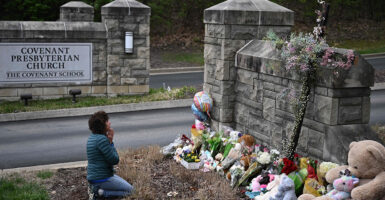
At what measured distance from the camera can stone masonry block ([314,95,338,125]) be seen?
6035 mm

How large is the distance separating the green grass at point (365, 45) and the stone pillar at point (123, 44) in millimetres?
15716

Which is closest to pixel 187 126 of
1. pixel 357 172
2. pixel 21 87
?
pixel 21 87

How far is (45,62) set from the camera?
13.7 m

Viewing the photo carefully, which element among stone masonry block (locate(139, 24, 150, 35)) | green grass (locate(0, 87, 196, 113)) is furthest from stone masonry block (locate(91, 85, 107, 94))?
stone masonry block (locate(139, 24, 150, 35))

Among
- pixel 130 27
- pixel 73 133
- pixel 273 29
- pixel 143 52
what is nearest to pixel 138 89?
pixel 143 52

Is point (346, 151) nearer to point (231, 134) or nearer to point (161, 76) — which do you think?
point (231, 134)

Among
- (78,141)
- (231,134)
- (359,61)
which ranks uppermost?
(359,61)

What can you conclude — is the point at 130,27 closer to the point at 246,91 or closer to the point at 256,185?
the point at 246,91

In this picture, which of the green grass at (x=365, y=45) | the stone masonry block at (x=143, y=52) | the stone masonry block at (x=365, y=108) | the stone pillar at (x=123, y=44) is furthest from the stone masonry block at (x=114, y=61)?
the green grass at (x=365, y=45)

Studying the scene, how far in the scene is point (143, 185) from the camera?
712cm

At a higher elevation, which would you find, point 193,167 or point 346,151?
point 346,151

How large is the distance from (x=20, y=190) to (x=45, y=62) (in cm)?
742

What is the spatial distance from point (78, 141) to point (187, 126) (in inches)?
105

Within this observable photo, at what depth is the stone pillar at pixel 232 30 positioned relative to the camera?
8.38m
